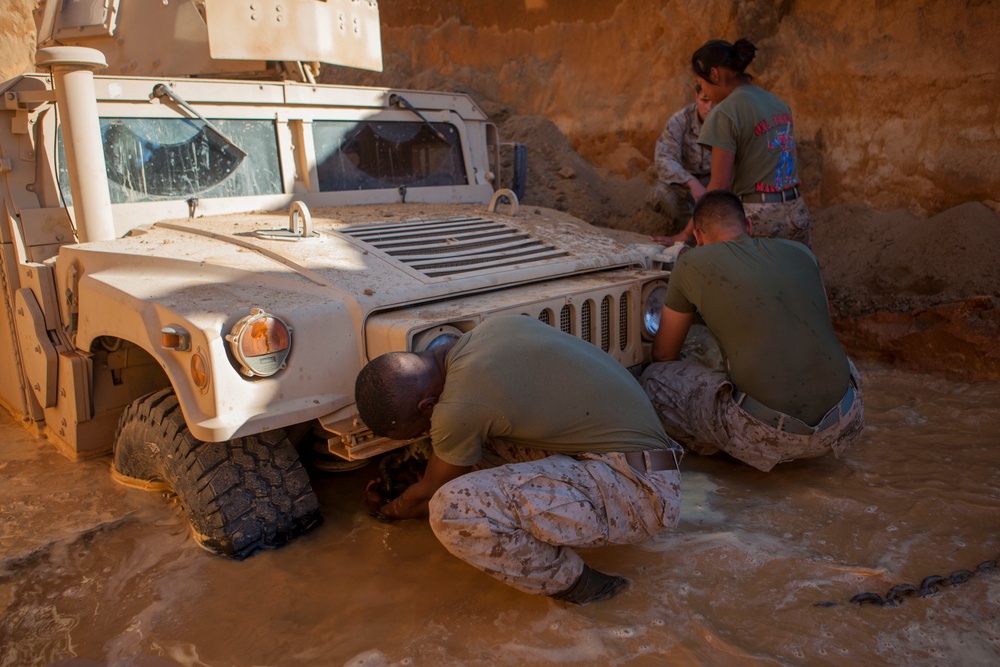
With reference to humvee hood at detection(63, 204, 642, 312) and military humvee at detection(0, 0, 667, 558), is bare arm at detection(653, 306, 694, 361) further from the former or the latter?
humvee hood at detection(63, 204, 642, 312)

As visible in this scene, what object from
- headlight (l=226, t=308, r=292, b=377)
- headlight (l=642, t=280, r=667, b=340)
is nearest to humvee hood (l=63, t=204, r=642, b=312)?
headlight (l=642, t=280, r=667, b=340)

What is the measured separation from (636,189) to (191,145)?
378 cm

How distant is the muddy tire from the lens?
2.40 m

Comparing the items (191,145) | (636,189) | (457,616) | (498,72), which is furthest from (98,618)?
(498,72)

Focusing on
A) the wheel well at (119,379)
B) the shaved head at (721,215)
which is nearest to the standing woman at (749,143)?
the shaved head at (721,215)

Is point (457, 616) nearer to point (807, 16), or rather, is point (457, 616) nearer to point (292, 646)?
point (292, 646)

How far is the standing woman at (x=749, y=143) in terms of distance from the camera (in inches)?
143

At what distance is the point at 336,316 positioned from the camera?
2.37 m

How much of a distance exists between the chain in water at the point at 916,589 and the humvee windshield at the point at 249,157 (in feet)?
8.91

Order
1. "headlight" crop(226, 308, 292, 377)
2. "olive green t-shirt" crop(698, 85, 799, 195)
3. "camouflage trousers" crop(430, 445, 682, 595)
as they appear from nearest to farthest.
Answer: "camouflage trousers" crop(430, 445, 682, 595) → "headlight" crop(226, 308, 292, 377) → "olive green t-shirt" crop(698, 85, 799, 195)

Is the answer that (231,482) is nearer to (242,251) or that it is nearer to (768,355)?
(242,251)

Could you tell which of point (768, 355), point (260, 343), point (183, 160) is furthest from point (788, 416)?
point (183, 160)

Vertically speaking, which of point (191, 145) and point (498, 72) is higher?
point (498, 72)

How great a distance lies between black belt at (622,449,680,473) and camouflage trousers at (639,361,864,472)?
707 millimetres
